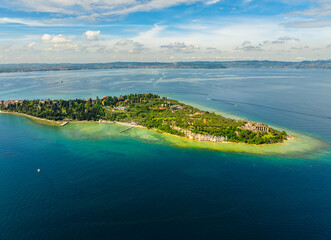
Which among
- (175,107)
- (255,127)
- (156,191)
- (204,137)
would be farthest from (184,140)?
(175,107)

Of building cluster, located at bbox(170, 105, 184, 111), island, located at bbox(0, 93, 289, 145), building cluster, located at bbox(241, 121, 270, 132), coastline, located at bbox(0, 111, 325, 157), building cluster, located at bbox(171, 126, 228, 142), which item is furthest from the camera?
building cluster, located at bbox(170, 105, 184, 111)

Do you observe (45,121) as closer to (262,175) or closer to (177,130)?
(177,130)

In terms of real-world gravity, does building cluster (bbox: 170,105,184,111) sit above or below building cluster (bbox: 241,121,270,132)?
above

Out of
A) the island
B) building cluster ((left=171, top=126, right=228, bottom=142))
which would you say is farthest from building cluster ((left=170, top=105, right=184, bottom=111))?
building cluster ((left=171, top=126, right=228, bottom=142))

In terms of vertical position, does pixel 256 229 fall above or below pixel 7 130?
below

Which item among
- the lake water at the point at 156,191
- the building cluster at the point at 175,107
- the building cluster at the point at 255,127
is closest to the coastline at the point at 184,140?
the lake water at the point at 156,191

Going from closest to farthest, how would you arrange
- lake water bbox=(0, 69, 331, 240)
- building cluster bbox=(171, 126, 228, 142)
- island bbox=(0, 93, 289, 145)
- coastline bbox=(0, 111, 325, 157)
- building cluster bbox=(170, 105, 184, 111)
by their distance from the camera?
1. lake water bbox=(0, 69, 331, 240)
2. coastline bbox=(0, 111, 325, 157)
3. building cluster bbox=(171, 126, 228, 142)
4. island bbox=(0, 93, 289, 145)
5. building cluster bbox=(170, 105, 184, 111)

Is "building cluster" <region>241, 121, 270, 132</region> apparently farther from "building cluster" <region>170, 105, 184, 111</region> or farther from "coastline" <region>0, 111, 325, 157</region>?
"building cluster" <region>170, 105, 184, 111</region>

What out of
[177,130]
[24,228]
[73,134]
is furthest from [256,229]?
[73,134]
